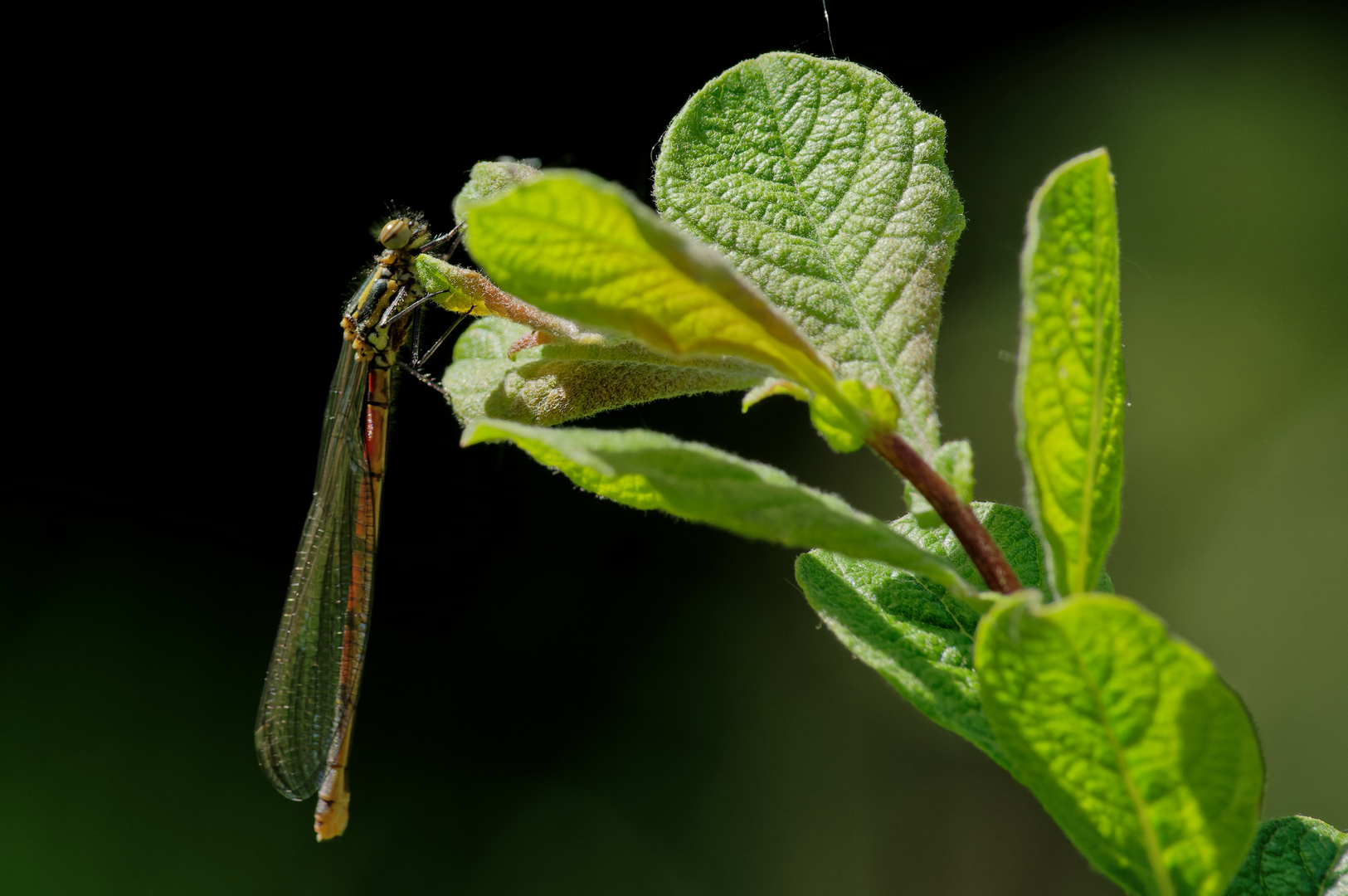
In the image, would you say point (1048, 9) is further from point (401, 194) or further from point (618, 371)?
point (618, 371)

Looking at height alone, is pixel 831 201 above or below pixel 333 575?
above

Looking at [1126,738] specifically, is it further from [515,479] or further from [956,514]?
[515,479]

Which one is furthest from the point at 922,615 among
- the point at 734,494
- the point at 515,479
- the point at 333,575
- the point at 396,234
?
the point at 515,479

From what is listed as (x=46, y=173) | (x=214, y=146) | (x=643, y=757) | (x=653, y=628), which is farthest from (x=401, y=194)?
(x=643, y=757)

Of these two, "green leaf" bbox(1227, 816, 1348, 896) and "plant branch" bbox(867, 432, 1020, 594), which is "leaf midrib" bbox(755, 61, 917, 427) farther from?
"green leaf" bbox(1227, 816, 1348, 896)

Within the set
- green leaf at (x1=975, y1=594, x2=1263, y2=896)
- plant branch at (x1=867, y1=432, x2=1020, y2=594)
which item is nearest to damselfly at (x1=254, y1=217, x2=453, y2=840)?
plant branch at (x1=867, y1=432, x2=1020, y2=594)

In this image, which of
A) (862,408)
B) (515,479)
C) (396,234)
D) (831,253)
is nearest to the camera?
(862,408)

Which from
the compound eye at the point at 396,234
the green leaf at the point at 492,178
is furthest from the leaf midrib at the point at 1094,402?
the compound eye at the point at 396,234
